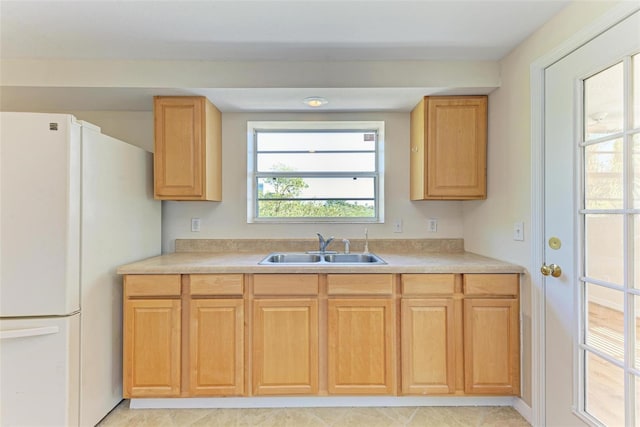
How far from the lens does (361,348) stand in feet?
6.36

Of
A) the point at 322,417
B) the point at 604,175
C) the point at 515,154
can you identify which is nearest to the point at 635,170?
the point at 604,175

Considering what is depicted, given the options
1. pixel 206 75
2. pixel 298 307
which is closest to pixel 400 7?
pixel 206 75

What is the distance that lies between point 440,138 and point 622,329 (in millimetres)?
1478

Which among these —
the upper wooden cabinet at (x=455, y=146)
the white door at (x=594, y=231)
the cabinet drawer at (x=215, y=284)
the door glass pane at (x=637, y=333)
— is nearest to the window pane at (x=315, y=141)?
the upper wooden cabinet at (x=455, y=146)

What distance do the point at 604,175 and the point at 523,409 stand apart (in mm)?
1449

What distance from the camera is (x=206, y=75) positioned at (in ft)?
6.99

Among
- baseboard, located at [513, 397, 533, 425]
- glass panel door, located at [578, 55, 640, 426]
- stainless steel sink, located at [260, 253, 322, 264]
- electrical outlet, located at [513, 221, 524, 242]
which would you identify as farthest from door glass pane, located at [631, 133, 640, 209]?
stainless steel sink, located at [260, 253, 322, 264]

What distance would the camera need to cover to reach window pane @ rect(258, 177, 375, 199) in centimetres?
283

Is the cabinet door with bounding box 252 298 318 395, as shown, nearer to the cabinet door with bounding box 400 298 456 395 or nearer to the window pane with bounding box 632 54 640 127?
the cabinet door with bounding box 400 298 456 395

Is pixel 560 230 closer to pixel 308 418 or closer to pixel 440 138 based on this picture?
pixel 440 138

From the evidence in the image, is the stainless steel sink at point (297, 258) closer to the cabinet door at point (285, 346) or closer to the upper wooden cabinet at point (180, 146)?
the cabinet door at point (285, 346)

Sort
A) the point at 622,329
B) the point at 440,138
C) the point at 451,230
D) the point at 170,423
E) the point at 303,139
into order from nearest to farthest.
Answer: the point at 622,329
the point at 170,423
the point at 440,138
the point at 451,230
the point at 303,139

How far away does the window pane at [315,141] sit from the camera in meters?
2.84

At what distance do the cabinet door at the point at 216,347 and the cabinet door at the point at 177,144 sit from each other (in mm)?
884
